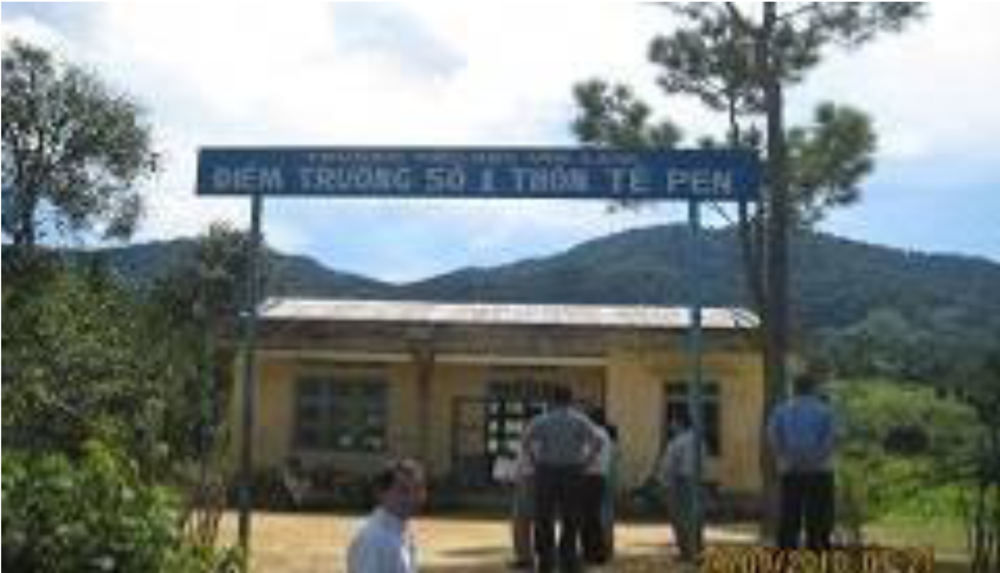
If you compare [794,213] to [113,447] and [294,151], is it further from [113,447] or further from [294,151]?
[113,447]

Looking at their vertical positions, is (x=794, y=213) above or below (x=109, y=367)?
above

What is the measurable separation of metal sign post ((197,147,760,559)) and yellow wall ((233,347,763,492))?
16.8 meters

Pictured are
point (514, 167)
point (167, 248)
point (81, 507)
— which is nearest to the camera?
point (81, 507)

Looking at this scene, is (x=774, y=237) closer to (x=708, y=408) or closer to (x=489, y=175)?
(x=489, y=175)

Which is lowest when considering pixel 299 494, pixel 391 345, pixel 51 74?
pixel 299 494

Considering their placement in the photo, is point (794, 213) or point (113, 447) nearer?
point (113, 447)

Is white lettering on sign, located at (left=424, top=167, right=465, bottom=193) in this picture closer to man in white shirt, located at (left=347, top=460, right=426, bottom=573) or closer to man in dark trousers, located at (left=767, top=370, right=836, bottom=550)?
man in dark trousers, located at (left=767, top=370, right=836, bottom=550)

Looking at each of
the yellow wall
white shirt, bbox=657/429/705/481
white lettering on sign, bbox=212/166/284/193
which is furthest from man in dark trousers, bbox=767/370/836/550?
the yellow wall

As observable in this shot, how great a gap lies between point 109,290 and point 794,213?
7.40m

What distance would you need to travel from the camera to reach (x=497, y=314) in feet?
116

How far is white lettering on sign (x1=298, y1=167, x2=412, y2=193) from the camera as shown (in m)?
16.2

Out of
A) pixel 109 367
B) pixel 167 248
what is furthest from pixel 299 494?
pixel 167 248

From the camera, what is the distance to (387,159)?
53.2 ft
